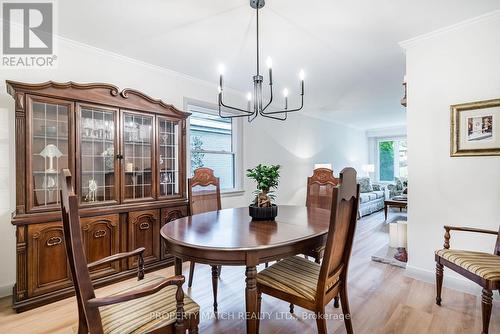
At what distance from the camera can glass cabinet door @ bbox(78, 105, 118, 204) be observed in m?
2.53

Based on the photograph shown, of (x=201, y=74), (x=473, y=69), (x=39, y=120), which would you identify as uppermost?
(x=201, y=74)

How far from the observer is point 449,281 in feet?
8.10

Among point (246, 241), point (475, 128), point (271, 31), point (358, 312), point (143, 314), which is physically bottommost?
point (358, 312)

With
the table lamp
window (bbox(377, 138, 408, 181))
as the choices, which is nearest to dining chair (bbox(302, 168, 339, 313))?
the table lamp

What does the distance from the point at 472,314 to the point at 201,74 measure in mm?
3705

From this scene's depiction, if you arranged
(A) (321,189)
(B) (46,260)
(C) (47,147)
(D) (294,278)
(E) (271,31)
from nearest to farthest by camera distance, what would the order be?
(D) (294,278), (B) (46,260), (C) (47,147), (E) (271,31), (A) (321,189)

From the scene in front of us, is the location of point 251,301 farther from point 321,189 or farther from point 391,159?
point 391,159

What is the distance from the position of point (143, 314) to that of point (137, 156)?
201 centimetres

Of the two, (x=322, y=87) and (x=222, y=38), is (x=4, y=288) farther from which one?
(x=322, y=87)

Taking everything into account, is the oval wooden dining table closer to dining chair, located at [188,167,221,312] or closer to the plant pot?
the plant pot

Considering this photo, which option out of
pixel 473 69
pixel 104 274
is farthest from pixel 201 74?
pixel 473 69

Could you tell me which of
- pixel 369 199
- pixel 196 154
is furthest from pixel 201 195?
pixel 369 199

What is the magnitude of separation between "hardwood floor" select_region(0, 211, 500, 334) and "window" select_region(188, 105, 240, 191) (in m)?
1.75

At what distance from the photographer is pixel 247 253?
4.55 feet
